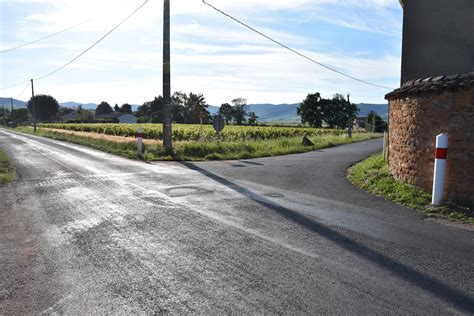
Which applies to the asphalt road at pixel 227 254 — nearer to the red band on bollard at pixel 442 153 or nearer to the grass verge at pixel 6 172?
the red band on bollard at pixel 442 153

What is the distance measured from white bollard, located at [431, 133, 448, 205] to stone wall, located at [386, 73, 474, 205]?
0.19m

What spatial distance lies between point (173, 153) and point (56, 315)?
12986 millimetres

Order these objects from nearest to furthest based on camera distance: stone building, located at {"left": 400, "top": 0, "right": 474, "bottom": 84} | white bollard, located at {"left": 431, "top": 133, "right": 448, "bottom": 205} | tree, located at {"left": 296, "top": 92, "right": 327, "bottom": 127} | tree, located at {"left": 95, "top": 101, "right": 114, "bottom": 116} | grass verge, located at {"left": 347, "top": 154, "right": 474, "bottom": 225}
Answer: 1. grass verge, located at {"left": 347, "top": 154, "right": 474, "bottom": 225}
2. white bollard, located at {"left": 431, "top": 133, "right": 448, "bottom": 205}
3. stone building, located at {"left": 400, "top": 0, "right": 474, "bottom": 84}
4. tree, located at {"left": 296, "top": 92, "right": 327, "bottom": 127}
5. tree, located at {"left": 95, "top": 101, "right": 114, "bottom": 116}

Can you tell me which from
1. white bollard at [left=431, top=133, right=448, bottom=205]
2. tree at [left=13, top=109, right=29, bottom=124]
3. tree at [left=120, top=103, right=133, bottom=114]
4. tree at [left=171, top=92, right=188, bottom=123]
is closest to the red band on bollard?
white bollard at [left=431, top=133, right=448, bottom=205]

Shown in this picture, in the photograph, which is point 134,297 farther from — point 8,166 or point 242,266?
point 8,166

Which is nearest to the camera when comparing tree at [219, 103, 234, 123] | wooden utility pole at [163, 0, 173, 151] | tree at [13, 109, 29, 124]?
wooden utility pole at [163, 0, 173, 151]

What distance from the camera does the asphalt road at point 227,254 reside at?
3.02 m

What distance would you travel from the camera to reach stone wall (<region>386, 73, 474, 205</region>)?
6.12m

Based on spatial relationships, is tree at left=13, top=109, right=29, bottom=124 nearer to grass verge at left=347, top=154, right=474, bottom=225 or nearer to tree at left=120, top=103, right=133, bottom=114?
tree at left=120, top=103, right=133, bottom=114

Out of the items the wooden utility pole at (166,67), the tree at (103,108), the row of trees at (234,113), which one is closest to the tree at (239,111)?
the row of trees at (234,113)

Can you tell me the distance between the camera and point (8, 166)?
40.2ft

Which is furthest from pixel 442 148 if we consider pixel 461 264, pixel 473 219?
pixel 461 264

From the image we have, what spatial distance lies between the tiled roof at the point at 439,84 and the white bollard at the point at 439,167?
850mm

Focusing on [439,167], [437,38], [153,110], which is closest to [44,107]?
[153,110]
